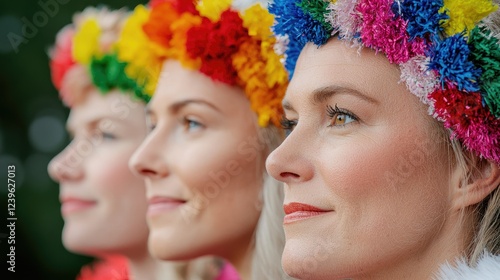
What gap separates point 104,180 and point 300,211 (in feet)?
6.47

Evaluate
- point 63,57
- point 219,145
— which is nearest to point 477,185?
point 219,145

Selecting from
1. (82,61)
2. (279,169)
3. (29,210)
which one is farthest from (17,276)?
(279,169)

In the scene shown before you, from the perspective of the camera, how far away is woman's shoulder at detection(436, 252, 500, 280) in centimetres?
255

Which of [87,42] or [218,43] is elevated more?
[87,42]

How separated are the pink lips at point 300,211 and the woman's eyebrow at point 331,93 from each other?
1.20 ft

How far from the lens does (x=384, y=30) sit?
8.98ft

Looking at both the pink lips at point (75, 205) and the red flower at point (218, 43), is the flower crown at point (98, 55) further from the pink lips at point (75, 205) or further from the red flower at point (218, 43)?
the red flower at point (218, 43)

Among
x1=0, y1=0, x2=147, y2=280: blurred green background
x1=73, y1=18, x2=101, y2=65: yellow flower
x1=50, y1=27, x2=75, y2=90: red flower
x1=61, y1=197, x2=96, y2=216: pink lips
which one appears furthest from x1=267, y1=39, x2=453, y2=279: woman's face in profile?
x1=0, y1=0, x2=147, y2=280: blurred green background

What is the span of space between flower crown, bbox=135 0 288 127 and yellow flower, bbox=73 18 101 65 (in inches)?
43.8

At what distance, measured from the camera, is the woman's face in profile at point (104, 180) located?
4.48m

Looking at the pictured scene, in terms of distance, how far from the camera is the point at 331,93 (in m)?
2.80

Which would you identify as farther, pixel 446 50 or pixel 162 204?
pixel 162 204

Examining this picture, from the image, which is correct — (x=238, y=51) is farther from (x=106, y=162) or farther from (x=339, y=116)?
(x=106, y=162)

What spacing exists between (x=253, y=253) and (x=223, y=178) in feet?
1.23
